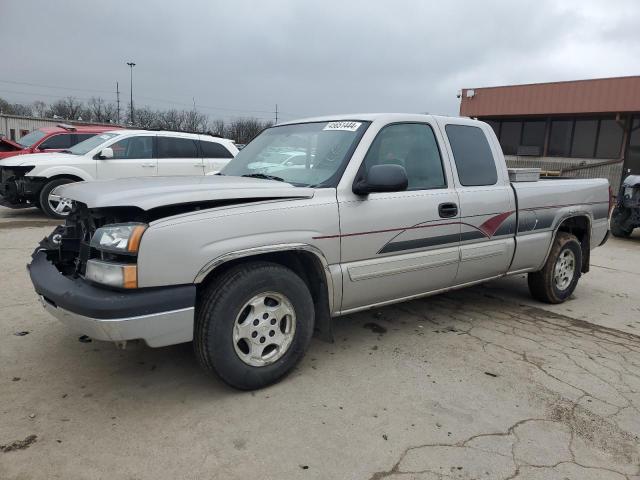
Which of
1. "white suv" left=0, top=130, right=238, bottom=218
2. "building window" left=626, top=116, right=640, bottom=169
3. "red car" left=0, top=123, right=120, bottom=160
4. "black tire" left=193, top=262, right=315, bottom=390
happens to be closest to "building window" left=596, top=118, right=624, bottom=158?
"building window" left=626, top=116, right=640, bottom=169

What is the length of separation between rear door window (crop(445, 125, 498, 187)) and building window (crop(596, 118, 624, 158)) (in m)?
21.0

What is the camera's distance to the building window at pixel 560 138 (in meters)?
23.8

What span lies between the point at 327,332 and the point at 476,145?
2.23 metres

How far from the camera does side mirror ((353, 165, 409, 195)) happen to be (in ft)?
11.1

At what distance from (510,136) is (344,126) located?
24.6m

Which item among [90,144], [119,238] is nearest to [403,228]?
[119,238]

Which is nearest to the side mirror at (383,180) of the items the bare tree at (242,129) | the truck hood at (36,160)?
the truck hood at (36,160)

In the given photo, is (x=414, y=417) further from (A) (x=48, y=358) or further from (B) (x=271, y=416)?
(A) (x=48, y=358)

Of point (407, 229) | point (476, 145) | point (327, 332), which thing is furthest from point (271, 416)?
point (476, 145)

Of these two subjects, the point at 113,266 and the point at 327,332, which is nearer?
the point at 113,266

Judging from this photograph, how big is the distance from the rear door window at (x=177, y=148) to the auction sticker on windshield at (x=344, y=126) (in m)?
7.22

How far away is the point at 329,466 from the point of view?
2.55 meters

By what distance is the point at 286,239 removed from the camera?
320cm

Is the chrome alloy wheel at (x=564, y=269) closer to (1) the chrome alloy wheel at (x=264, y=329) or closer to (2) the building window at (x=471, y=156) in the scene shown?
(2) the building window at (x=471, y=156)
